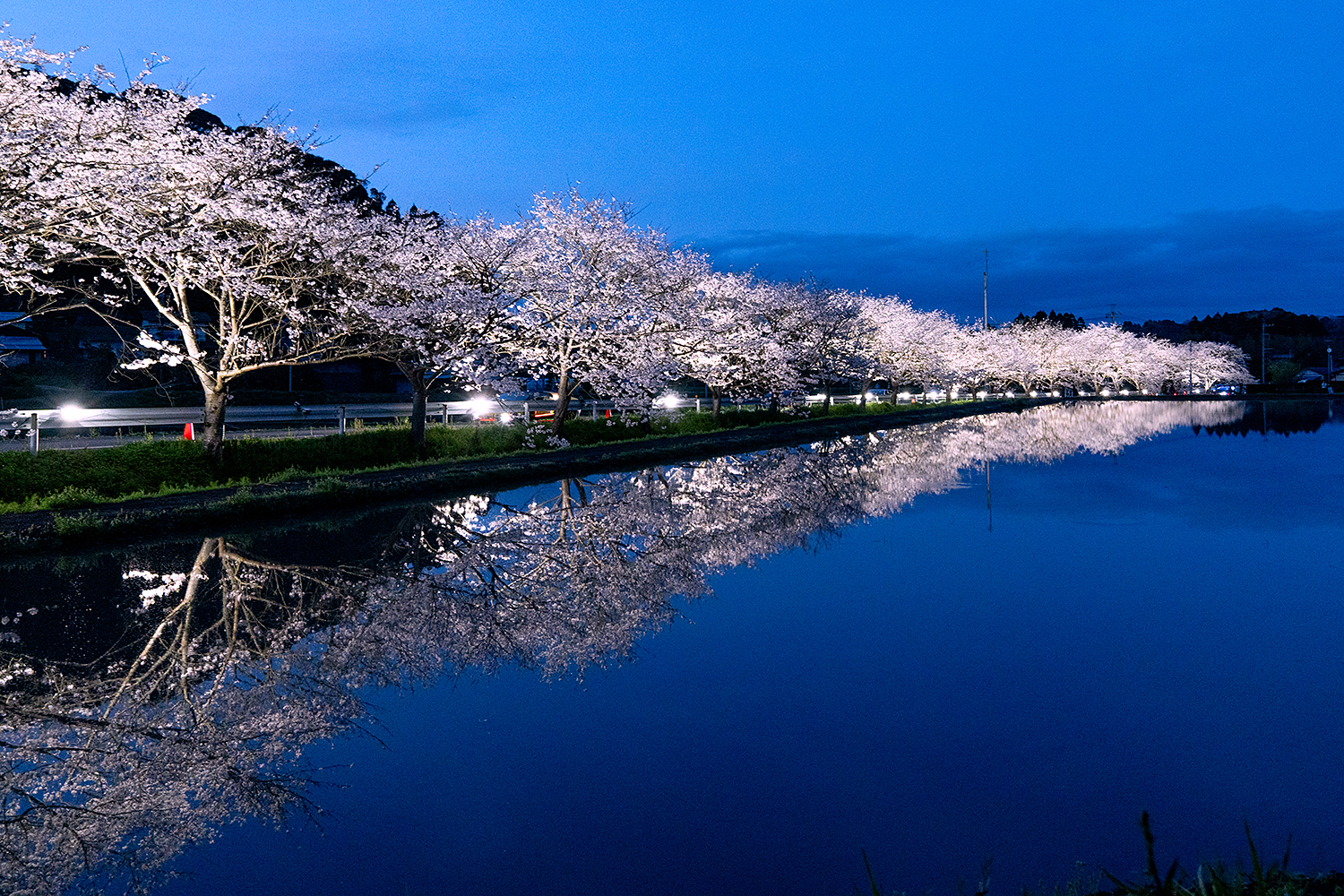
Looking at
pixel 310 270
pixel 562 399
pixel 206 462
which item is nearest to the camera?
pixel 206 462

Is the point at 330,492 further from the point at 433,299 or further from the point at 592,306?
the point at 592,306

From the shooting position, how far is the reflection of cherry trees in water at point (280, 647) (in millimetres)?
5227

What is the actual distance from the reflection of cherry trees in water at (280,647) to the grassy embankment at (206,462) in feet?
14.9

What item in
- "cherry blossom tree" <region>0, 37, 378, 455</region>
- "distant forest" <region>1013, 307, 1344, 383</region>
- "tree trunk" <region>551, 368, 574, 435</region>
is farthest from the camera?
"distant forest" <region>1013, 307, 1344, 383</region>

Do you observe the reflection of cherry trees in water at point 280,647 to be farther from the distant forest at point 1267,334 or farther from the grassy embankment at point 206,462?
the distant forest at point 1267,334

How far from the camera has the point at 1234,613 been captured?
9312 mm

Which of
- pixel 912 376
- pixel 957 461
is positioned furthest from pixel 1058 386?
pixel 957 461

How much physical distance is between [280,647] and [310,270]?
1520 cm

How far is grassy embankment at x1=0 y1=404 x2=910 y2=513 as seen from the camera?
16.0 meters

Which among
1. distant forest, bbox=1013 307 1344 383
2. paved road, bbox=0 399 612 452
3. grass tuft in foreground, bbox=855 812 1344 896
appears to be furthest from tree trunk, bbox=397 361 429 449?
distant forest, bbox=1013 307 1344 383

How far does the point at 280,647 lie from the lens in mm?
8102

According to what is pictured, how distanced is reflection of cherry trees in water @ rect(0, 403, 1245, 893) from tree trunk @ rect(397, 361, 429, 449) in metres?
7.33

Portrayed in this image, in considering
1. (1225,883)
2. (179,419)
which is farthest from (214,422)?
(1225,883)

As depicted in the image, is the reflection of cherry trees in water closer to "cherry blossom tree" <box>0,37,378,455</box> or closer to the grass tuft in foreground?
the grass tuft in foreground
